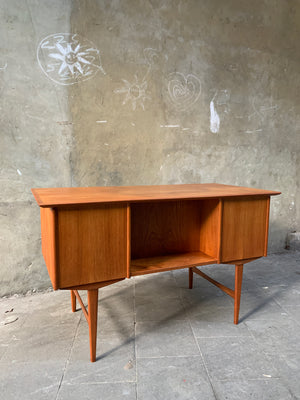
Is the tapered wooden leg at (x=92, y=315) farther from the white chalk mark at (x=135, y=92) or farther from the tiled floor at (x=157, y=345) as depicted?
the white chalk mark at (x=135, y=92)

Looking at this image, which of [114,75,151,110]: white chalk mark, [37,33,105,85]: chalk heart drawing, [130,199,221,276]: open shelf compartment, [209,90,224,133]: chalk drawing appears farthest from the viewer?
[209,90,224,133]: chalk drawing

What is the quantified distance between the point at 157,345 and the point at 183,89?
243 centimetres

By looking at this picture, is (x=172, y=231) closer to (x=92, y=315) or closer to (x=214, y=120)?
(x=92, y=315)

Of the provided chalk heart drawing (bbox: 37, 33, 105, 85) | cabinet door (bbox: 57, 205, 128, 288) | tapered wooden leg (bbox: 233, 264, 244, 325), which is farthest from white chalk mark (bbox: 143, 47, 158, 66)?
tapered wooden leg (bbox: 233, 264, 244, 325)

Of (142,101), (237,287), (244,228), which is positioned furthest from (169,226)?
(142,101)

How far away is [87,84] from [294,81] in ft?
8.43

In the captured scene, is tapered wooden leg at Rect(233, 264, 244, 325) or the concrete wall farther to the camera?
the concrete wall

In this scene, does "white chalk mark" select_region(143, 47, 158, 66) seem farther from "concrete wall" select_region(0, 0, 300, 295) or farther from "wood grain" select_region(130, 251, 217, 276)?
"wood grain" select_region(130, 251, 217, 276)

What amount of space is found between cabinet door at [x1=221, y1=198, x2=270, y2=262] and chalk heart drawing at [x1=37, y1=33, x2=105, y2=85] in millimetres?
1762

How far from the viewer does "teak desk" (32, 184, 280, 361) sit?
58.5 inches

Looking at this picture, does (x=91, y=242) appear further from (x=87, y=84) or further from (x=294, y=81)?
(x=294, y=81)

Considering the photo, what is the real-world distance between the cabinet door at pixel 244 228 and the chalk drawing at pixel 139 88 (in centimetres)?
153

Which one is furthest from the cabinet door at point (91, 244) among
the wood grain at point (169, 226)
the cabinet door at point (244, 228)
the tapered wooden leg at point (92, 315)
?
the cabinet door at point (244, 228)

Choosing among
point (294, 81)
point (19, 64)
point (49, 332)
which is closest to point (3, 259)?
point (49, 332)
